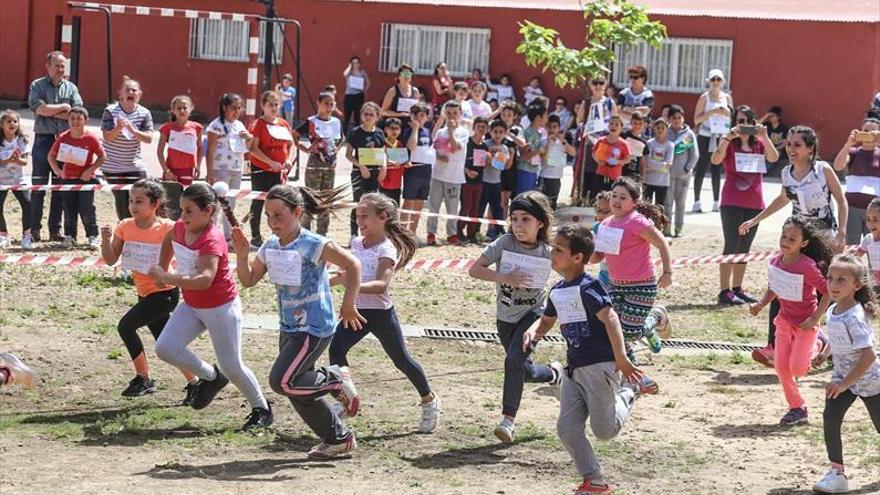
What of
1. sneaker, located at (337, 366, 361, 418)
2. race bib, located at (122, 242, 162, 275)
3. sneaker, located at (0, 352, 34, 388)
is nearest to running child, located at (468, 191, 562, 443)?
sneaker, located at (337, 366, 361, 418)

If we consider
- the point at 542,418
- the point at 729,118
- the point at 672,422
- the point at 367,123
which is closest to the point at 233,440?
the point at 542,418

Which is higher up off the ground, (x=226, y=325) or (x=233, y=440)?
(x=226, y=325)

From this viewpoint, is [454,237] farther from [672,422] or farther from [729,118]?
[672,422]

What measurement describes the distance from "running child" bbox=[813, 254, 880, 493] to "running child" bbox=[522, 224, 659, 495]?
1.16 metres

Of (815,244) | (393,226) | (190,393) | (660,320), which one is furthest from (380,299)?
(815,244)

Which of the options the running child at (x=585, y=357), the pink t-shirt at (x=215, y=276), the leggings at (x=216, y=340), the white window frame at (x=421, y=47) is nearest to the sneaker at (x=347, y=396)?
the leggings at (x=216, y=340)

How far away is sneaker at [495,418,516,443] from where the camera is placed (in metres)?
8.84

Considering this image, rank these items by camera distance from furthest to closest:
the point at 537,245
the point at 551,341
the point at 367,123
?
the point at 367,123 → the point at 551,341 → the point at 537,245

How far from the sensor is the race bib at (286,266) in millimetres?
8422

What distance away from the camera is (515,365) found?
Answer: 901 centimetres

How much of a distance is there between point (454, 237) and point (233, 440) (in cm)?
945

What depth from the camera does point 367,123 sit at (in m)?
17.3

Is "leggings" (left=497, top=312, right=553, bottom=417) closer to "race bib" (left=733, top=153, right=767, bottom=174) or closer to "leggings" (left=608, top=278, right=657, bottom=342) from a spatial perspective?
"leggings" (left=608, top=278, right=657, bottom=342)

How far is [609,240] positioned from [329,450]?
2627 mm
